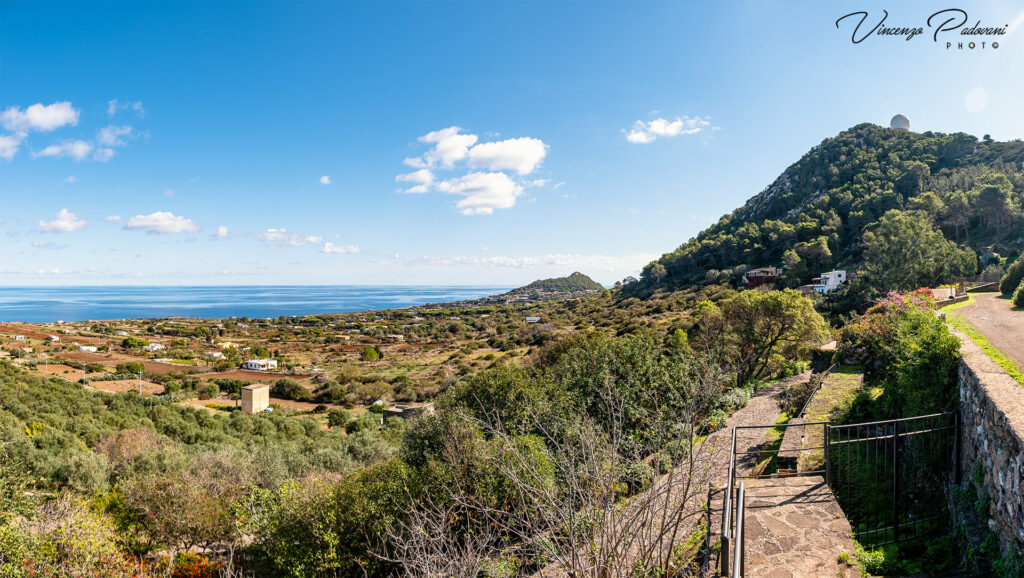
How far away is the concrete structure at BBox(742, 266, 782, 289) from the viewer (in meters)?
51.1

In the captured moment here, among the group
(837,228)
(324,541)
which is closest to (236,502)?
(324,541)

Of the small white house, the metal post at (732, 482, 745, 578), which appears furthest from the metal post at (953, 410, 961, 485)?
the small white house

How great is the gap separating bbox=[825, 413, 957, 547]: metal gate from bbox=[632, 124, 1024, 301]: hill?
25.0m

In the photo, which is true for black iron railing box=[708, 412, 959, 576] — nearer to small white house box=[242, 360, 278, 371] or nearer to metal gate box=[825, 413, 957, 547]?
metal gate box=[825, 413, 957, 547]

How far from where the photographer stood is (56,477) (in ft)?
44.4

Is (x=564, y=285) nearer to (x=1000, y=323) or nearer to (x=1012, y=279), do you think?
(x=1012, y=279)

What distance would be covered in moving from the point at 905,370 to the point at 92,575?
12.5m

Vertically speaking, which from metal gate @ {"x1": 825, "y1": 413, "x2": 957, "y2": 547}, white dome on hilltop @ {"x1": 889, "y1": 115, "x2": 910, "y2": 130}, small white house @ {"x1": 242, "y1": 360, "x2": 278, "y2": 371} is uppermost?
white dome on hilltop @ {"x1": 889, "y1": 115, "x2": 910, "y2": 130}

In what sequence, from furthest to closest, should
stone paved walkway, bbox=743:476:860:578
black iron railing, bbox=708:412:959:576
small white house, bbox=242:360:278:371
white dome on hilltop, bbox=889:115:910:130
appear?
white dome on hilltop, bbox=889:115:910:130, small white house, bbox=242:360:278:371, black iron railing, bbox=708:412:959:576, stone paved walkway, bbox=743:476:860:578

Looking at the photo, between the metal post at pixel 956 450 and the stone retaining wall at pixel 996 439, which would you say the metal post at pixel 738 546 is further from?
the metal post at pixel 956 450

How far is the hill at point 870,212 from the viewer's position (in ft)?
122

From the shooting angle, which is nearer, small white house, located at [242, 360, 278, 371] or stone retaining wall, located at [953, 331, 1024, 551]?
stone retaining wall, located at [953, 331, 1024, 551]

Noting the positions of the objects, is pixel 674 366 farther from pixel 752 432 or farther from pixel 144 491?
pixel 144 491

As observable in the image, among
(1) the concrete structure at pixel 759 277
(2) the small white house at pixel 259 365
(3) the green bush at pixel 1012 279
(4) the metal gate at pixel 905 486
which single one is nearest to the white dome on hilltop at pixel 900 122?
(1) the concrete structure at pixel 759 277
